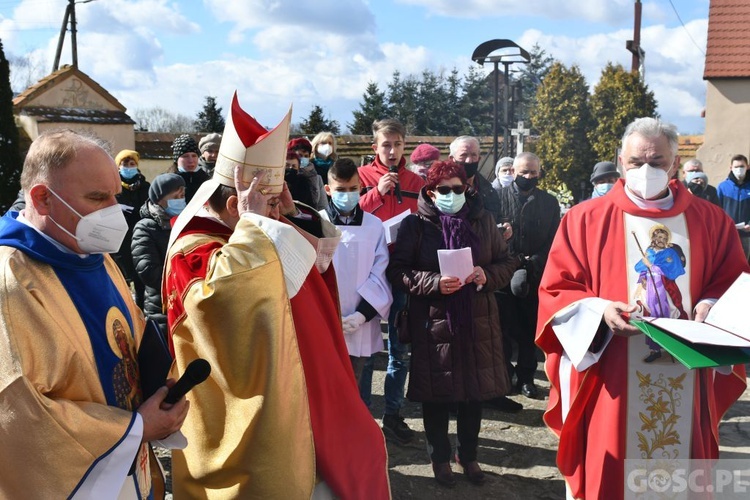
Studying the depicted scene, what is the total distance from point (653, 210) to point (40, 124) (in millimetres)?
11653

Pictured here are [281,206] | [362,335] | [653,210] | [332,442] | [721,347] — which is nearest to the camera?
[332,442]

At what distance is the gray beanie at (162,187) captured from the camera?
18.3ft

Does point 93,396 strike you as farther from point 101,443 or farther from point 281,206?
point 281,206

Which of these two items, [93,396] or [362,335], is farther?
[362,335]

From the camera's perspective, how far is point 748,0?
1908 centimetres

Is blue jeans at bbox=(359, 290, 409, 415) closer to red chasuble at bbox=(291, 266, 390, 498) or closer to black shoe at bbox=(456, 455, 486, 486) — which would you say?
black shoe at bbox=(456, 455, 486, 486)

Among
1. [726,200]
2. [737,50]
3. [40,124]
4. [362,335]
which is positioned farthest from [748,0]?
[362,335]

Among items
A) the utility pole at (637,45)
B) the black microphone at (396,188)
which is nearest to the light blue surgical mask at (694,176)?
the black microphone at (396,188)

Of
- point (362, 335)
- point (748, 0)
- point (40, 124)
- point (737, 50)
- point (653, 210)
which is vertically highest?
point (748, 0)

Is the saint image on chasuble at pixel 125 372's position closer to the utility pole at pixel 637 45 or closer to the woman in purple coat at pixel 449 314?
the woman in purple coat at pixel 449 314

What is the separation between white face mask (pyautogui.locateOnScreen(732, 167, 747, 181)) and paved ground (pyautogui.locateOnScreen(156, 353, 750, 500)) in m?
4.93

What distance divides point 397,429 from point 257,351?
130 inches

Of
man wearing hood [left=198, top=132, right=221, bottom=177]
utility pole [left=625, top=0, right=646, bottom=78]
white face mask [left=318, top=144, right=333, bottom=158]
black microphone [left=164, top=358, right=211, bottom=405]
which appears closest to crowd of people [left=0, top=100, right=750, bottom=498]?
black microphone [left=164, top=358, right=211, bottom=405]

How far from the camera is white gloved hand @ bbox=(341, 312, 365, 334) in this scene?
15.6 ft
